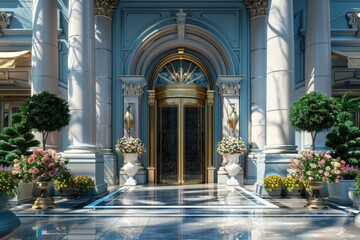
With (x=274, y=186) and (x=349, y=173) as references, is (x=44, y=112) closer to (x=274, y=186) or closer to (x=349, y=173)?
(x=274, y=186)

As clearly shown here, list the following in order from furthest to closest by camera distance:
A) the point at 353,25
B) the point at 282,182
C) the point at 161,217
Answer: the point at 353,25 → the point at 282,182 → the point at 161,217

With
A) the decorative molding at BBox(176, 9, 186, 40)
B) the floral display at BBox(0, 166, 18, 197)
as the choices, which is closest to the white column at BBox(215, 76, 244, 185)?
the decorative molding at BBox(176, 9, 186, 40)

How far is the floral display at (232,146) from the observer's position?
13.8 meters

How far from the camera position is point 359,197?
754 centimetres

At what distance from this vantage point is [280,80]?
10.4 m

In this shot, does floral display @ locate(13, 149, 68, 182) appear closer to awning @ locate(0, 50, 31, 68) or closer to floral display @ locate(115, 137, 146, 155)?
floral display @ locate(115, 137, 146, 155)

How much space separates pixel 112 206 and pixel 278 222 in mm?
3424

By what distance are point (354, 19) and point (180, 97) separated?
645 centimetres

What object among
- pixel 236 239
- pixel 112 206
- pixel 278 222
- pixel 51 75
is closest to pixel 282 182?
pixel 278 222

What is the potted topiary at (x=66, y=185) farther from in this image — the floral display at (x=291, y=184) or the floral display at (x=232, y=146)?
the floral display at (x=232, y=146)

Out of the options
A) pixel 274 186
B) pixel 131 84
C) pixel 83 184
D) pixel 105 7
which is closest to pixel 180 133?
pixel 131 84

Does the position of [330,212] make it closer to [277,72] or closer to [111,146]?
[277,72]

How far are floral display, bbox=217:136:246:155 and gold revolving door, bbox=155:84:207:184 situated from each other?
1636mm

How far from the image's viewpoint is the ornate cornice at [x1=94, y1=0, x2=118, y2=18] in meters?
14.5
